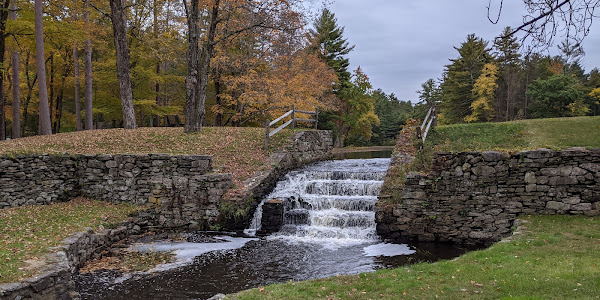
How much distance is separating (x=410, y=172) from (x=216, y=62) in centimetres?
1381

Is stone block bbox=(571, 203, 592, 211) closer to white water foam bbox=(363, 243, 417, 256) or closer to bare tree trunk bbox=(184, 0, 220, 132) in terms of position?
white water foam bbox=(363, 243, 417, 256)

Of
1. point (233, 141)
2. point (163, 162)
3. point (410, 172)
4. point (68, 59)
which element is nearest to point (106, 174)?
point (163, 162)

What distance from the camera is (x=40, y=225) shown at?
8.10m

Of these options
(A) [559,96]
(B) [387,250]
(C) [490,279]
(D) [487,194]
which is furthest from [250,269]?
(A) [559,96]

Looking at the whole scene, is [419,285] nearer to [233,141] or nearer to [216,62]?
[233,141]

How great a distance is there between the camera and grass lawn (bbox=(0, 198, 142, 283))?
5.75 m

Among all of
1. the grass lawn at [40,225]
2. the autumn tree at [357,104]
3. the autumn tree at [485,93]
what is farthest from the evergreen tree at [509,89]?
the grass lawn at [40,225]

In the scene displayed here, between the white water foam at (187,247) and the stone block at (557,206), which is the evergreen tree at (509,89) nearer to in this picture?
the stone block at (557,206)

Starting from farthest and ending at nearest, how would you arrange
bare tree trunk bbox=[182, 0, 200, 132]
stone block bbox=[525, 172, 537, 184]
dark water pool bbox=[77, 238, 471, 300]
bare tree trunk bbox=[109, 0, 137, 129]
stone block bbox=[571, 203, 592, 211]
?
bare tree trunk bbox=[109, 0, 137, 129] < bare tree trunk bbox=[182, 0, 200, 132] < stone block bbox=[525, 172, 537, 184] < stone block bbox=[571, 203, 592, 211] < dark water pool bbox=[77, 238, 471, 300]

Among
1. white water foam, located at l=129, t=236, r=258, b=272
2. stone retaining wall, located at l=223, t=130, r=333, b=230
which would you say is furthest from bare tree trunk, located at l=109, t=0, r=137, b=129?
white water foam, located at l=129, t=236, r=258, b=272

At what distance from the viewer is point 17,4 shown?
53.7 feet

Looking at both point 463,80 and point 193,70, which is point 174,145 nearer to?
point 193,70

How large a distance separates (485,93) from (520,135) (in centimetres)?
2121

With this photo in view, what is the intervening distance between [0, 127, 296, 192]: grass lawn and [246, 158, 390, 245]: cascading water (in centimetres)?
149
